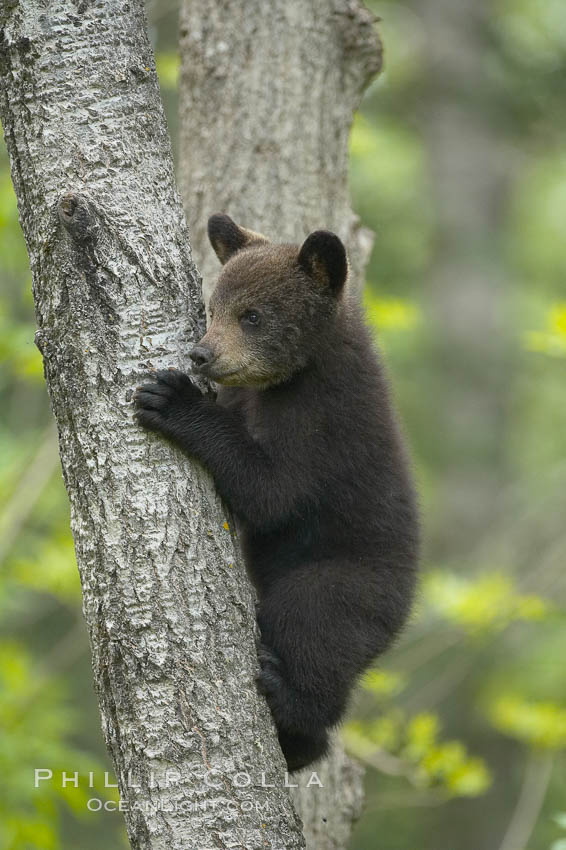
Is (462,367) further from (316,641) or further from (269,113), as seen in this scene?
(316,641)

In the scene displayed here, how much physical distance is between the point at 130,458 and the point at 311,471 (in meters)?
1.16

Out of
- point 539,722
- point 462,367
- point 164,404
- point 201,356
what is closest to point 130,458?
point 164,404

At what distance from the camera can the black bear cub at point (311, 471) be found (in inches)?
159

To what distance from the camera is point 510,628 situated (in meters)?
12.3

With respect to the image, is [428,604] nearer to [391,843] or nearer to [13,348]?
[13,348]

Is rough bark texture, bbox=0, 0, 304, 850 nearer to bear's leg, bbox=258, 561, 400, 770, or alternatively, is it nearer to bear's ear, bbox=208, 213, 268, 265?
bear's leg, bbox=258, 561, 400, 770

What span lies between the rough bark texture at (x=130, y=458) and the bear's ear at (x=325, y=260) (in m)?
0.99

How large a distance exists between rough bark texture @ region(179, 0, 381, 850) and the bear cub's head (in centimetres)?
91

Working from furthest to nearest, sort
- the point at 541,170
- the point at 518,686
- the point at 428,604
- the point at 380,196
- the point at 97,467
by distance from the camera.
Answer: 1. the point at 541,170
2. the point at 380,196
3. the point at 518,686
4. the point at 428,604
5. the point at 97,467

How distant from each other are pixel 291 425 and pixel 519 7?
460 inches

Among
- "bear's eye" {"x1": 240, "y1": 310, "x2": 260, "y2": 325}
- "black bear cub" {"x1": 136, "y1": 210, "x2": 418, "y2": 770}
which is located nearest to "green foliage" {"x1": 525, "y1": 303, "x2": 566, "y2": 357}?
"black bear cub" {"x1": 136, "y1": 210, "x2": 418, "y2": 770}

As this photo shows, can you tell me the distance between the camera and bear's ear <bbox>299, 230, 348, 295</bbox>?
4234 mm

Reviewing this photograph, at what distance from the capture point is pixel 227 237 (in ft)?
15.6

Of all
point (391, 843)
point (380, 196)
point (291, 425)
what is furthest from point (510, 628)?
point (291, 425)
